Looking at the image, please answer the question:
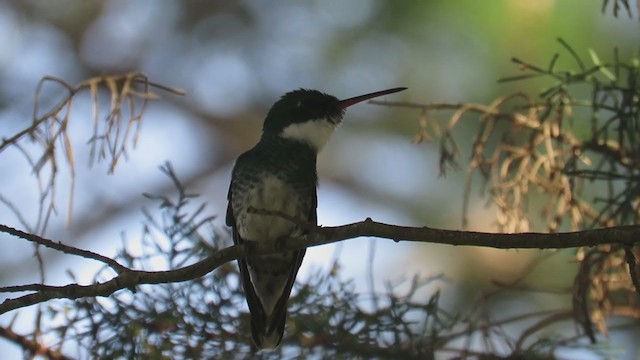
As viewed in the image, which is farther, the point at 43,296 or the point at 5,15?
the point at 5,15

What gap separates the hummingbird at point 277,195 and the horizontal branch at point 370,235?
645mm

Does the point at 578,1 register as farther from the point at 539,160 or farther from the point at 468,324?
the point at 468,324

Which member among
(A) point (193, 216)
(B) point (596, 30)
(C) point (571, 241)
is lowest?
(C) point (571, 241)

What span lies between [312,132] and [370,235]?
1.36 meters

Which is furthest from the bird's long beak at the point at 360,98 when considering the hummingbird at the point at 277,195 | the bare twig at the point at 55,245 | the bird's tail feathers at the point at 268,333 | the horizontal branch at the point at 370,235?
the bare twig at the point at 55,245

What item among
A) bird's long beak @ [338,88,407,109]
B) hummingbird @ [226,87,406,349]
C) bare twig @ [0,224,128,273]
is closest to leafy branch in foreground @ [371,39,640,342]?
bird's long beak @ [338,88,407,109]

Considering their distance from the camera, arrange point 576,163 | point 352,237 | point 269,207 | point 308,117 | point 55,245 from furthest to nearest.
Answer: point 308,117
point 269,207
point 576,163
point 352,237
point 55,245

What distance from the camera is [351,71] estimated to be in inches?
227

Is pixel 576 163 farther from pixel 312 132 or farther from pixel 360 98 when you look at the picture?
pixel 312 132

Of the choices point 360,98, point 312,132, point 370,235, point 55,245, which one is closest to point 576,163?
point 360,98

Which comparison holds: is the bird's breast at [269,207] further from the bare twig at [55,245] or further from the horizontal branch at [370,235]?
the bare twig at [55,245]

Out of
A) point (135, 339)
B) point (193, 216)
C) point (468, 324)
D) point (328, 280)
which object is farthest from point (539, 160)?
point (135, 339)

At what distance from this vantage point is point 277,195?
3346 millimetres

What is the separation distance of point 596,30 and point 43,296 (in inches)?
124
